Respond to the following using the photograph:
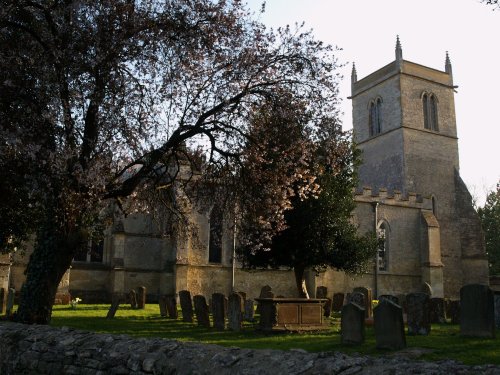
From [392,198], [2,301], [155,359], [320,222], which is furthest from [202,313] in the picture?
[392,198]

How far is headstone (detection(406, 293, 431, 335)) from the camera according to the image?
1259 centimetres

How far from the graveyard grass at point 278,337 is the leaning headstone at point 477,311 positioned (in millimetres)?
231

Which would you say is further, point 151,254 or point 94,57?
point 151,254

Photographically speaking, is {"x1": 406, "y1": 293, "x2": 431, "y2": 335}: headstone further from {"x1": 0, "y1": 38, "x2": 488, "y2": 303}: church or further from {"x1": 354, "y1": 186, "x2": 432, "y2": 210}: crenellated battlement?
{"x1": 354, "y1": 186, "x2": 432, "y2": 210}: crenellated battlement

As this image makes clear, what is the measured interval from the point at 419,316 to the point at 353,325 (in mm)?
2475

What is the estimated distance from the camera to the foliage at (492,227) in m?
44.4

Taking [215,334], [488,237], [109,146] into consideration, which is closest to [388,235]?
[488,237]

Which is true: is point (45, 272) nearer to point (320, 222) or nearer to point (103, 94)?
point (103, 94)

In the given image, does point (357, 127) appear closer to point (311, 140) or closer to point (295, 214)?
point (295, 214)

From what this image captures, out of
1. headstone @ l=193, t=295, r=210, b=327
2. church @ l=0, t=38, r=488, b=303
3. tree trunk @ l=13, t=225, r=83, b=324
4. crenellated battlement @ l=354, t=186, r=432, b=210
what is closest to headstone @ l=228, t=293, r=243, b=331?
headstone @ l=193, t=295, r=210, b=327

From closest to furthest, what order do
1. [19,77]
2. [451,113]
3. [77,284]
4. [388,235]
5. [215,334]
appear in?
[19,77] < [215,334] < [77,284] < [388,235] < [451,113]

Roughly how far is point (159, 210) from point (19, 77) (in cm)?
663

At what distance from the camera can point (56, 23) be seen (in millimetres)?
10734

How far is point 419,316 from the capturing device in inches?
498
